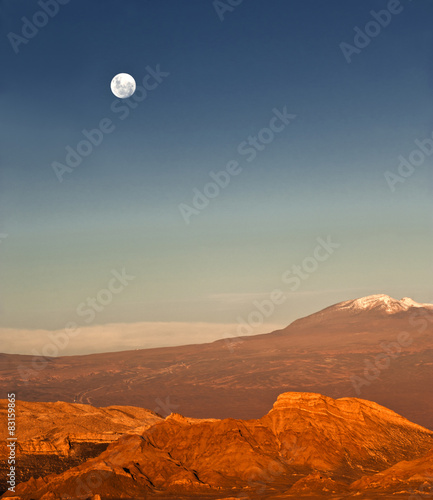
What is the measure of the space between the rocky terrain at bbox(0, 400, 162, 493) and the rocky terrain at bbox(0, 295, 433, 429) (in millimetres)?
45873

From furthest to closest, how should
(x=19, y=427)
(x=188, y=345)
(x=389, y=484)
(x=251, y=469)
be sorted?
1. (x=188, y=345)
2. (x=19, y=427)
3. (x=251, y=469)
4. (x=389, y=484)

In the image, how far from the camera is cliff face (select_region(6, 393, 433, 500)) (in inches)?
1742

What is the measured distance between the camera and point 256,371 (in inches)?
5965

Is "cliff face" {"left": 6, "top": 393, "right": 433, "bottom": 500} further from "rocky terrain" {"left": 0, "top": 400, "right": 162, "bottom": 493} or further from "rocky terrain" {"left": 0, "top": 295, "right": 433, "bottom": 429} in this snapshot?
"rocky terrain" {"left": 0, "top": 295, "right": 433, "bottom": 429}

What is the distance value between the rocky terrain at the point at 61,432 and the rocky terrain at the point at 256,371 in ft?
151

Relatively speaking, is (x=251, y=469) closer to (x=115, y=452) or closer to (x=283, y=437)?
(x=283, y=437)

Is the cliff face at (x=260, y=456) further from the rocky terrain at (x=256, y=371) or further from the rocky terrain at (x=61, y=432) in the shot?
the rocky terrain at (x=256, y=371)

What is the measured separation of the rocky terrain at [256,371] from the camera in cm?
13150

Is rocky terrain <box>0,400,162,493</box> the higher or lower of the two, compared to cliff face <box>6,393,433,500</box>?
higher

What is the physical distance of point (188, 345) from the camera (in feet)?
625

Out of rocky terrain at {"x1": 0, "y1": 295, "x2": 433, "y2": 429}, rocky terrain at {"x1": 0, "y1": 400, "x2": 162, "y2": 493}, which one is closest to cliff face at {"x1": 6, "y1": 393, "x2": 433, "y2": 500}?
rocky terrain at {"x1": 0, "y1": 400, "x2": 162, "y2": 493}

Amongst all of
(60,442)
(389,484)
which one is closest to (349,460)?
(389,484)

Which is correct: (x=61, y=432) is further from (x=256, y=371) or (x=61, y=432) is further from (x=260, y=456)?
(x=256, y=371)

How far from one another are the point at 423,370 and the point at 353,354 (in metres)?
20.6
